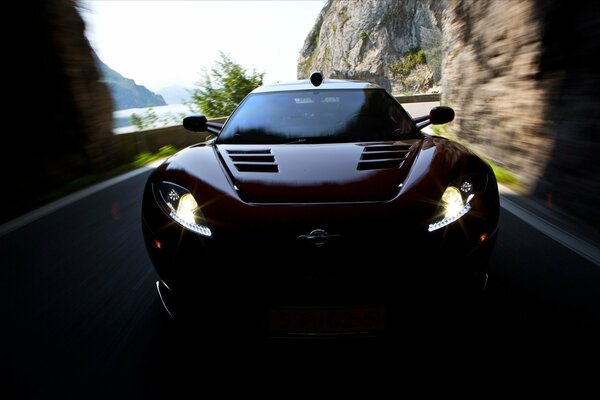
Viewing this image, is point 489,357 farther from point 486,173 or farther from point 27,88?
point 27,88

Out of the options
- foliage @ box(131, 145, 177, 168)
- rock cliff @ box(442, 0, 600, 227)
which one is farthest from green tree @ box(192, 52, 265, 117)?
rock cliff @ box(442, 0, 600, 227)

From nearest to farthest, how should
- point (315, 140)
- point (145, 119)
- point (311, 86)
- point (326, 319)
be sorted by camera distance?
1. point (326, 319)
2. point (315, 140)
3. point (311, 86)
4. point (145, 119)

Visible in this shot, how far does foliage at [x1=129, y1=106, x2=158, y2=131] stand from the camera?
537 inches

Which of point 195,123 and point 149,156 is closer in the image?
point 195,123

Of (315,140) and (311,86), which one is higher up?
(311,86)

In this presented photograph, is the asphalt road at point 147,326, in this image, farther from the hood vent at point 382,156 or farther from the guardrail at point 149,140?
the guardrail at point 149,140

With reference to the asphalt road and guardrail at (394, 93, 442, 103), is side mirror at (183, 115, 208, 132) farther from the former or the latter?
guardrail at (394, 93, 442, 103)

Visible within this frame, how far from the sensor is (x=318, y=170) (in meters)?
2.13

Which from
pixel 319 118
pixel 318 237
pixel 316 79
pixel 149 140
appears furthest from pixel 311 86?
pixel 149 140

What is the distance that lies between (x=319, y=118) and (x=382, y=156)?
3.06 ft

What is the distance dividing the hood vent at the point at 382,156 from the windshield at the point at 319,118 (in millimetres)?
282

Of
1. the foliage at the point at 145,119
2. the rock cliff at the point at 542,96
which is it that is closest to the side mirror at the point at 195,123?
the rock cliff at the point at 542,96

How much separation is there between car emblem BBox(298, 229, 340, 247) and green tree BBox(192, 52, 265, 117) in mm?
19358

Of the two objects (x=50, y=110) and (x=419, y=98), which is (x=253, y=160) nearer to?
(x=50, y=110)
